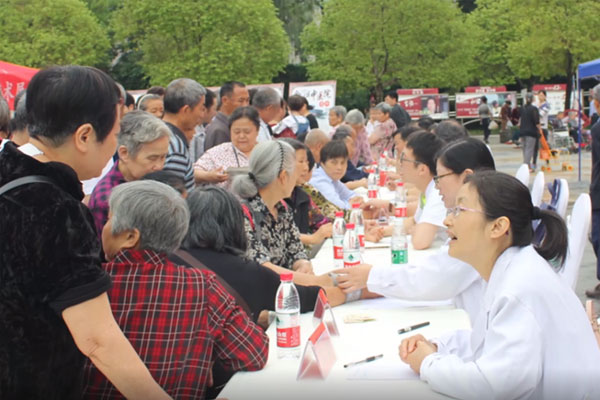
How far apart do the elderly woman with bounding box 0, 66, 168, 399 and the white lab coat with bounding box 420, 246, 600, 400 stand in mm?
969

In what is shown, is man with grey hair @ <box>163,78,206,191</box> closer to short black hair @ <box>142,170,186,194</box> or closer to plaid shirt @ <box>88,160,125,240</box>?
plaid shirt @ <box>88,160,125,240</box>

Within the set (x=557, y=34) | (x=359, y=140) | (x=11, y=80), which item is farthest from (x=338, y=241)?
(x=557, y=34)

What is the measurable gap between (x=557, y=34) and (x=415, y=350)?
2971 centimetres

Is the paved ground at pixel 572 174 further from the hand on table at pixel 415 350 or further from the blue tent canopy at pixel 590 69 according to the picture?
the hand on table at pixel 415 350

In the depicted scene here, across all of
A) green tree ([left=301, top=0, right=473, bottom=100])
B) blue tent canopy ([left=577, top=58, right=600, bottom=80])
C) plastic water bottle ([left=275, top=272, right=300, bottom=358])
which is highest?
green tree ([left=301, top=0, right=473, bottom=100])

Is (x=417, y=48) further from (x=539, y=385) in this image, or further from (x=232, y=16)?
(x=539, y=385)

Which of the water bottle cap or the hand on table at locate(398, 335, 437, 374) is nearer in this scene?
the hand on table at locate(398, 335, 437, 374)

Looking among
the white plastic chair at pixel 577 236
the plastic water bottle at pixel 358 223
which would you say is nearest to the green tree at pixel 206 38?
the plastic water bottle at pixel 358 223

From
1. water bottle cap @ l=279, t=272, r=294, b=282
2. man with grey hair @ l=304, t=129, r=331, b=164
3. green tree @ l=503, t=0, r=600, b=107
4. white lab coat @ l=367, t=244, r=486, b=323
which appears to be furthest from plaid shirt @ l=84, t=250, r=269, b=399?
green tree @ l=503, t=0, r=600, b=107

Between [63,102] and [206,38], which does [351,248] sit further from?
[206,38]

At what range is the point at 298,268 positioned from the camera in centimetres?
408

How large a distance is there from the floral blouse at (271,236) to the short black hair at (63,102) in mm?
1863

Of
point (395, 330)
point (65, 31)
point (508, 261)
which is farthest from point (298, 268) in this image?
point (65, 31)

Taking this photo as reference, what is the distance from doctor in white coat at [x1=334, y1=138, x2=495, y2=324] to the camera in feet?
10.2
